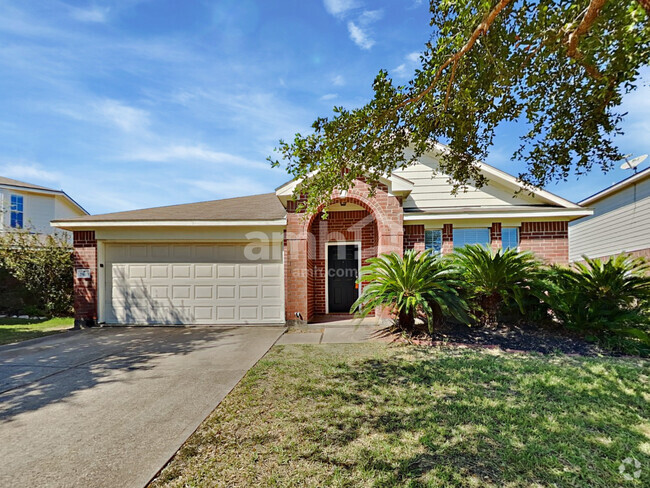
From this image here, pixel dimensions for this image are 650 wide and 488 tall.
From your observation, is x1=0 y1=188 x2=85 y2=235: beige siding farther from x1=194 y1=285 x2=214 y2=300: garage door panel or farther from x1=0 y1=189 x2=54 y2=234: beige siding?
x1=194 y1=285 x2=214 y2=300: garage door panel

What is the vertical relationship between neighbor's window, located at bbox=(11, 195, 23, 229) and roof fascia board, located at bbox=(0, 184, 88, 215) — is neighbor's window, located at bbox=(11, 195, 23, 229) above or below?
below

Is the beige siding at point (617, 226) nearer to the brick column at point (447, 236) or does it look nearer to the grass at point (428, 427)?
the brick column at point (447, 236)

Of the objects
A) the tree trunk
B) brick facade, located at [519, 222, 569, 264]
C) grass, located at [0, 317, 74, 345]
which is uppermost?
brick facade, located at [519, 222, 569, 264]

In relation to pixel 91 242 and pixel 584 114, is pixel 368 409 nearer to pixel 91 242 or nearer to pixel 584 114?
pixel 584 114

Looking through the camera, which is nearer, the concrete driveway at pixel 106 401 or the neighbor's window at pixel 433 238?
the concrete driveway at pixel 106 401

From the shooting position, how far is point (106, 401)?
142 inches

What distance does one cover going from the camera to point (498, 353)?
200 inches

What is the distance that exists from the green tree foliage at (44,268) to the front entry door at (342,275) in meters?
8.63

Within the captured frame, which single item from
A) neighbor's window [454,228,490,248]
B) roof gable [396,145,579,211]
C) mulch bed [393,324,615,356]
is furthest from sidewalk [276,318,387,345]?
roof gable [396,145,579,211]

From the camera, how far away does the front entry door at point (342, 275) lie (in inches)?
375

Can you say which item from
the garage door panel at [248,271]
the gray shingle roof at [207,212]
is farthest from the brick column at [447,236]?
the garage door panel at [248,271]

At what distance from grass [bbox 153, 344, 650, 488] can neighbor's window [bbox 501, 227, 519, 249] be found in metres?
4.42

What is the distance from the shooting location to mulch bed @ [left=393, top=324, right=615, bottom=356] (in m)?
5.15

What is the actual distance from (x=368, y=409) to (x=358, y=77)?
525 centimetres
